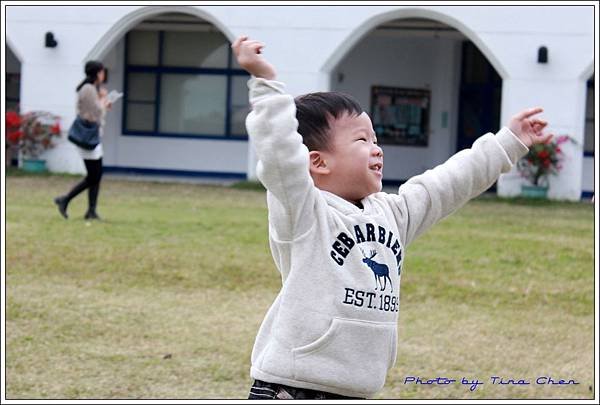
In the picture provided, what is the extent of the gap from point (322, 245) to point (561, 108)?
1402 cm

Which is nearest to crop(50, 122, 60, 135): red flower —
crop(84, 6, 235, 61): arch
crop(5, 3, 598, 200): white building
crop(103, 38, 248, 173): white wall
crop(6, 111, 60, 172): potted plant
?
crop(6, 111, 60, 172): potted plant

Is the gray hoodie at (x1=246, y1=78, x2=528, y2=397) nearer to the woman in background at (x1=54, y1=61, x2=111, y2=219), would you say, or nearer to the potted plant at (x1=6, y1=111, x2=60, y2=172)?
the woman in background at (x1=54, y1=61, x2=111, y2=219)

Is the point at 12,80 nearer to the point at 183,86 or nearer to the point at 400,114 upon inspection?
the point at 183,86

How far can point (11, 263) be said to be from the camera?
829 centimetres

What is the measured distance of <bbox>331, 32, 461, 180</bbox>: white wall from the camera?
64.9ft

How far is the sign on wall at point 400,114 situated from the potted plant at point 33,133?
537 cm

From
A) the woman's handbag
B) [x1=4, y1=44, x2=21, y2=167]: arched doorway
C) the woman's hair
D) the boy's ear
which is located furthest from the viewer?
[x1=4, y1=44, x2=21, y2=167]: arched doorway

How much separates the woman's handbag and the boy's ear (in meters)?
8.10

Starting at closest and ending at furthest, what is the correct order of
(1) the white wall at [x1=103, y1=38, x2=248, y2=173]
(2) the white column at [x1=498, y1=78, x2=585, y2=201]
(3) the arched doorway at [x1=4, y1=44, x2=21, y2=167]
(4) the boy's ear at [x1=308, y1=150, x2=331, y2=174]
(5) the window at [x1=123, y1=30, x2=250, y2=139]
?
(4) the boy's ear at [x1=308, y1=150, x2=331, y2=174]
(2) the white column at [x1=498, y1=78, x2=585, y2=201]
(5) the window at [x1=123, y1=30, x2=250, y2=139]
(1) the white wall at [x1=103, y1=38, x2=248, y2=173]
(3) the arched doorway at [x1=4, y1=44, x2=21, y2=167]

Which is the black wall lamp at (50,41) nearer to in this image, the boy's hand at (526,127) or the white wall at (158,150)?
the white wall at (158,150)

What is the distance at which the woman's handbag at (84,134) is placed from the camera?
10695 mm

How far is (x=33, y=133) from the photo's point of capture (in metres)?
18.1

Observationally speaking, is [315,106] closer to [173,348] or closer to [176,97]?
[173,348]

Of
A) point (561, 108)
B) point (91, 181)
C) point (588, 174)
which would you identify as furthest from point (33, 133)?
point (588, 174)
